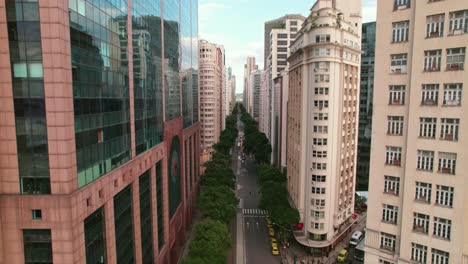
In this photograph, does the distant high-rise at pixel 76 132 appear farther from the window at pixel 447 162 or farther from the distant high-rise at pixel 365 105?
the distant high-rise at pixel 365 105

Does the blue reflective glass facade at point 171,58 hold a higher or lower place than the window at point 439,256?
higher

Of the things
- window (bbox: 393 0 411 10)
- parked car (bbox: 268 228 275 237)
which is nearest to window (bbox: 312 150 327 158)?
parked car (bbox: 268 228 275 237)

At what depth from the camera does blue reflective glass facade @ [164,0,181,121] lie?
46656mm

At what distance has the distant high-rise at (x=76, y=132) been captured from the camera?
19.3m

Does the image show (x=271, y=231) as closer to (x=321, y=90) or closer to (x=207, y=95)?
(x=321, y=90)

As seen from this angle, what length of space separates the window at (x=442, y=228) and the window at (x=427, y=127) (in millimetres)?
6594

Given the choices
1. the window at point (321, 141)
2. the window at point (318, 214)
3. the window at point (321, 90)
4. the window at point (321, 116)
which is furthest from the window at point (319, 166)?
the window at point (321, 90)

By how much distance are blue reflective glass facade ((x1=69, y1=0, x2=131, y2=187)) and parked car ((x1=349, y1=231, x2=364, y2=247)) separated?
4379 cm

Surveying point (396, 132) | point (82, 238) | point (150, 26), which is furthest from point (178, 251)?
point (396, 132)

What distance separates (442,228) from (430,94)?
10490 mm

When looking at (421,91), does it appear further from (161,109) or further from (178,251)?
(178,251)

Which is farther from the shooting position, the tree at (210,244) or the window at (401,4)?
the tree at (210,244)

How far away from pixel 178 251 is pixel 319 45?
42872mm

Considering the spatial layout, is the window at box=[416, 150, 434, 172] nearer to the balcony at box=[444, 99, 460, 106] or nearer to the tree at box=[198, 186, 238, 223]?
the balcony at box=[444, 99, 460, 106]
